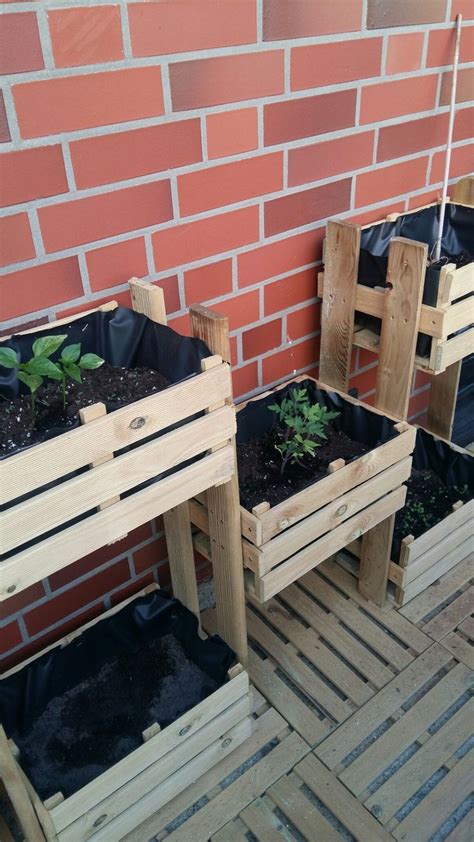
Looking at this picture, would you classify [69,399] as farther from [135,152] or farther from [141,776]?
[141,776]

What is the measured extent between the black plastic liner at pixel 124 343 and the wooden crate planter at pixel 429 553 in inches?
38.7

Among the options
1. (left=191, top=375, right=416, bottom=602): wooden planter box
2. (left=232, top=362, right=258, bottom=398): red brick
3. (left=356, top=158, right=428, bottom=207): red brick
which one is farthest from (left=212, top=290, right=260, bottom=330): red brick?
(left=356, top=158, right=428, bottom=207): red brick

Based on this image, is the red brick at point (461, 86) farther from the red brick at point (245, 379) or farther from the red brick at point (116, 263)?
the red brick at point (116, 263)

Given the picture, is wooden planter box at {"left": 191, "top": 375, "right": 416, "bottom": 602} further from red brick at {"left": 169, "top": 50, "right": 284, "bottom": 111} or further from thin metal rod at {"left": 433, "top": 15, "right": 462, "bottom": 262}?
red brick at {"left": 169, "top": 50, "right": 284, "bottom": 111}

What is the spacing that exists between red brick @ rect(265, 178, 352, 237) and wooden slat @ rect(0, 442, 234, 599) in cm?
73

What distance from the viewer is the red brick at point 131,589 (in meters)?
1.94

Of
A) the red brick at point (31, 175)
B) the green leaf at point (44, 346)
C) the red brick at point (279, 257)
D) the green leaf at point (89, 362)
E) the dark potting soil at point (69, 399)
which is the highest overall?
the red brick at point (31, 175)

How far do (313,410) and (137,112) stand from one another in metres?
0.79

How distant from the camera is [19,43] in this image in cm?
121

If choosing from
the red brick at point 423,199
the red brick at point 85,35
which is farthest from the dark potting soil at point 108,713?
the red brick at point 423,199

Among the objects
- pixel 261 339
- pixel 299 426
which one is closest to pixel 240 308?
pixel 261 339

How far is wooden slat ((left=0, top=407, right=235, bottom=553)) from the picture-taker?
107cm

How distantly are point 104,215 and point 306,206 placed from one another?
63cm

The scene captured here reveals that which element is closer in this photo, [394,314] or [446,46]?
[394,314]
